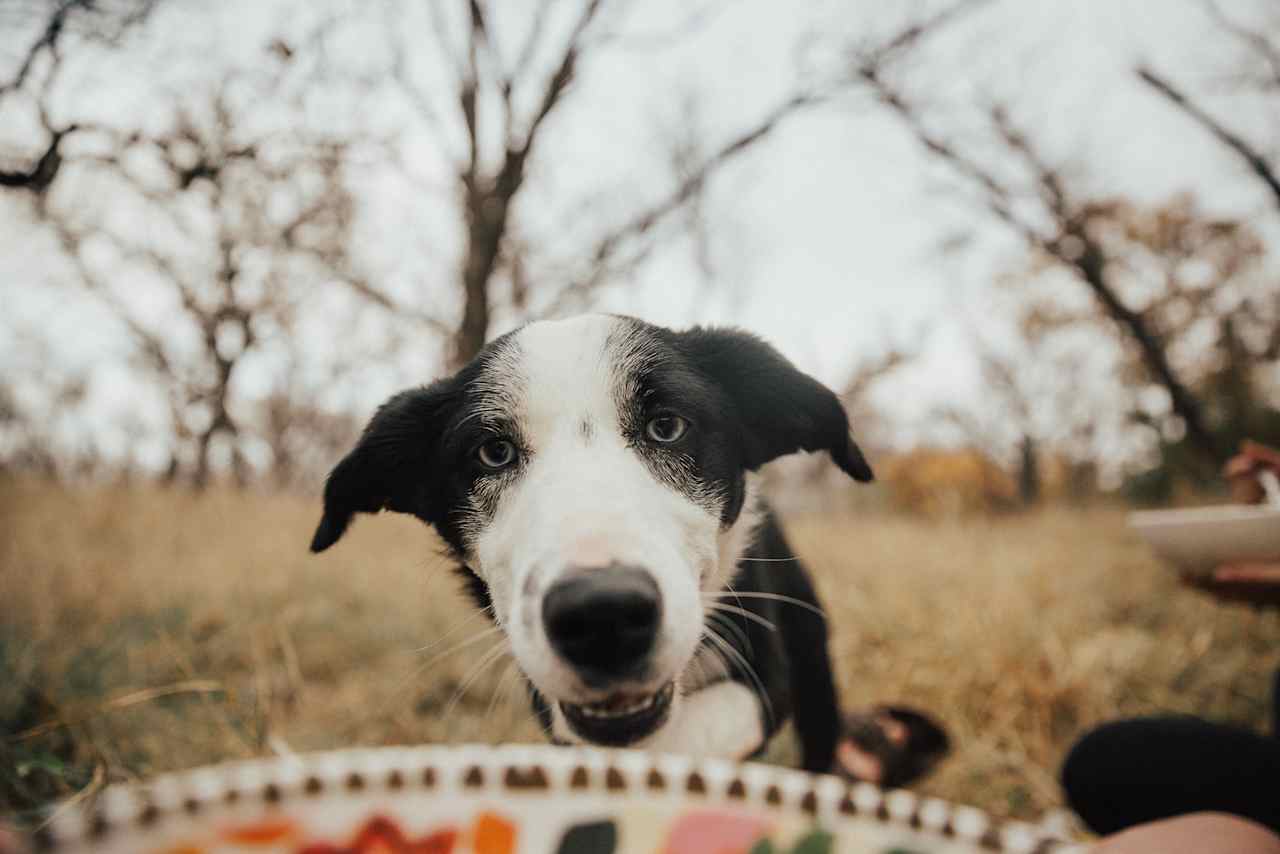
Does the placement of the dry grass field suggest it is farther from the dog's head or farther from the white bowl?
the white bowl

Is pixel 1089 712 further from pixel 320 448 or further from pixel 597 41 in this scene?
pixel 320 448

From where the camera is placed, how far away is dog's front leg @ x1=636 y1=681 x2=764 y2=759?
1908mm

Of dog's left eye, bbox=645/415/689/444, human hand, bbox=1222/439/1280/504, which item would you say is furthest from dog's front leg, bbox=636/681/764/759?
human hand, bbox=1222/439/1280/504

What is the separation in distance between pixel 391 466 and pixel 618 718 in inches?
45.7

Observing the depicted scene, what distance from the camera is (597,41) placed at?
4.20 metres

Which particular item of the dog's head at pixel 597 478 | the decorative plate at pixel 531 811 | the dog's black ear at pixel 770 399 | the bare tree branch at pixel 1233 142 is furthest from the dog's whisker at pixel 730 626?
the bare tree branch at pixel 1233 142

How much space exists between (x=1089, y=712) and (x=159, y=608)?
5.61 metres

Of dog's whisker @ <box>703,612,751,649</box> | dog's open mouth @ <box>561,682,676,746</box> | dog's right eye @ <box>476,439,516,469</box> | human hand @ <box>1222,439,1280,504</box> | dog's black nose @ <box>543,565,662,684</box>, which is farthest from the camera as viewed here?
human hand @ <box>1222,439,1280,504</box>

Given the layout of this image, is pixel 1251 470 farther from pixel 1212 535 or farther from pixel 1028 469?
pixel 1028 469

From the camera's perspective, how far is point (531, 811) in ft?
2.50

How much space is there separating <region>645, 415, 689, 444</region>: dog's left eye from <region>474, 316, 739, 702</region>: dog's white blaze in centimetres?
13

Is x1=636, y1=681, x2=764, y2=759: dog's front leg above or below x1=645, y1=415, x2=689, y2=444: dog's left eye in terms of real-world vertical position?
below

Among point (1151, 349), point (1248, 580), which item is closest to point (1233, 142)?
point (1151, 349)

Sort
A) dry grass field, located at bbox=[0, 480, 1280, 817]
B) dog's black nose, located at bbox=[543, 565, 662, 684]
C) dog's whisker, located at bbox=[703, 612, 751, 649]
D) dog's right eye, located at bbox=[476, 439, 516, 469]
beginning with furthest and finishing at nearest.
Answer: dry grass field, located at bbox=[0, 480, 1280, 817]
dog's whisker, located at bbox=[703, 612, 751, 649]
dog's right eye, located at bbox=[476, 439, 516, 469]
dog's black nose, located at bbox=[543, 565, 662, 684]
